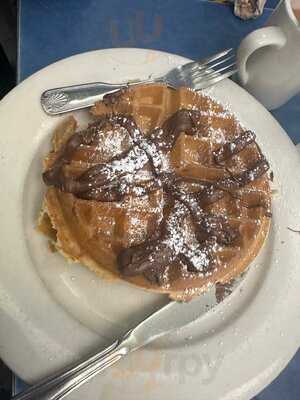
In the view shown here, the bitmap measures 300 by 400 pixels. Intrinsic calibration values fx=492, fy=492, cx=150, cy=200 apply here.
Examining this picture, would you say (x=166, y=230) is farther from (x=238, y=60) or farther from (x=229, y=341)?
(x=238, y=60)

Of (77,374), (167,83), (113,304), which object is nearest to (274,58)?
(167,83)

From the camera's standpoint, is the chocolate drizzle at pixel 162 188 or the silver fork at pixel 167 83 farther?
the silver fork at pixel 167 83

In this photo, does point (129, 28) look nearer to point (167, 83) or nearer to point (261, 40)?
point (167, 83)

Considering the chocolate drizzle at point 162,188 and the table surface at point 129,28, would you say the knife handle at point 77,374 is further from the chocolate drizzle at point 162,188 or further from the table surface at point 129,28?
the table surface at point 129,28

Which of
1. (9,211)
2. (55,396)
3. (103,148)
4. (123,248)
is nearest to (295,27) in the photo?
(103,148)

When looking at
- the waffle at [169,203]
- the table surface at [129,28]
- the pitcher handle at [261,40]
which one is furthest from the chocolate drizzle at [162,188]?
the table surface at [129,28]
